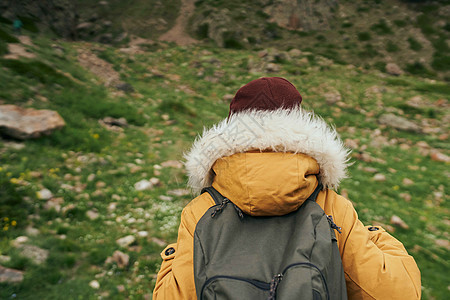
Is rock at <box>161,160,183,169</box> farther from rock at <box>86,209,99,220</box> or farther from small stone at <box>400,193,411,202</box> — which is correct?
small stone at <box>400,193,411,202</box>

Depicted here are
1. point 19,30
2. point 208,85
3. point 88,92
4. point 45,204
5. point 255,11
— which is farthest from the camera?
point 255,11

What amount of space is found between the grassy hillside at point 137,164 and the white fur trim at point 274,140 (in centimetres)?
309

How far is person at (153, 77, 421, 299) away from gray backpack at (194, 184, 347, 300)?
106 mm

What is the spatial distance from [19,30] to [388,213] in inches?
603

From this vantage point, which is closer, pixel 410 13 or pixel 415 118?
pixel 415 118

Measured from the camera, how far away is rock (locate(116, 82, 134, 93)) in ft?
39.2

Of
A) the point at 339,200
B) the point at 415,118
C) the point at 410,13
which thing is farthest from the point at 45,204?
the point at 410,13

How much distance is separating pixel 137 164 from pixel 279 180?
20.7ft

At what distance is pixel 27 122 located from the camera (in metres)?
7.21

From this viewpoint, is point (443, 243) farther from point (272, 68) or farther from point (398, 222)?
point (272, 68)

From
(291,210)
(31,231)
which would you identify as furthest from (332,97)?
(291,210)

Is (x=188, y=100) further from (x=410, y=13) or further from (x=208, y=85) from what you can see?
(x=410, y=13)

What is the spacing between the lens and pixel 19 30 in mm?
13211

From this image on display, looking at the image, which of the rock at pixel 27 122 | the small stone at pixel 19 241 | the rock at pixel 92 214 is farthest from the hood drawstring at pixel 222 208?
the rock at pixel 27 122
